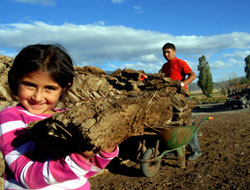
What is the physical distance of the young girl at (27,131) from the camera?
89 cm

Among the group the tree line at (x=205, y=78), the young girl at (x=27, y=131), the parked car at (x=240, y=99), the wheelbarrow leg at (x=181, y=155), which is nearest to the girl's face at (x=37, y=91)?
the young girl at (x=27, y=131)

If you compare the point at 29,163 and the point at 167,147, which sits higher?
the point at 29,163

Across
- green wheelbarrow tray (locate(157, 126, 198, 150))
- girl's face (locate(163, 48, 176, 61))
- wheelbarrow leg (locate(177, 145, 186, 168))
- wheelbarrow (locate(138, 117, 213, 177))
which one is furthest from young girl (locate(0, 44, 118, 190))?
girl's face (locate(163, 48, 176, 61))

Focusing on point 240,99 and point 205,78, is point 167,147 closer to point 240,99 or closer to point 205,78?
point 240,99

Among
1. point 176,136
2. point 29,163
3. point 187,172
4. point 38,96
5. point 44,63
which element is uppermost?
point 44,63

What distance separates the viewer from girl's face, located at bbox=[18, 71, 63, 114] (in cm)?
113

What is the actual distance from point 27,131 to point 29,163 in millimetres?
191

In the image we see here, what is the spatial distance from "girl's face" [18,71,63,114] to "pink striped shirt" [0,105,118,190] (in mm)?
53

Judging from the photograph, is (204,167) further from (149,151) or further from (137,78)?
(137,78)

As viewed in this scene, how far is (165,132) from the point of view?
3.56 metres

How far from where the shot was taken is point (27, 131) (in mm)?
1083

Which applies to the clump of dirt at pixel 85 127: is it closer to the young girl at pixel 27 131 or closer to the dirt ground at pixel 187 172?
the young girl at pixel 27 131

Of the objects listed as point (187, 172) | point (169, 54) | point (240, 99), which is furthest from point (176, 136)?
point (240, 99)

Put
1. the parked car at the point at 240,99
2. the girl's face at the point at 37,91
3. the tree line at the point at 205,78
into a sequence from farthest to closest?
the tree line at the point at 205,78
the parked car at the point at 240,99
the girl's face at the point at 37,91
